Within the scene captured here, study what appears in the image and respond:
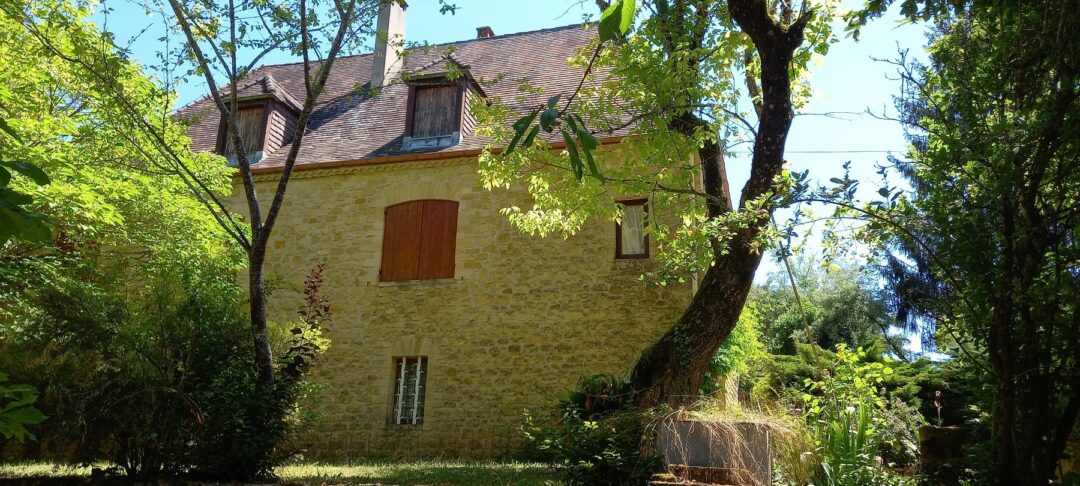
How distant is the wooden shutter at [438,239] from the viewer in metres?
12.7

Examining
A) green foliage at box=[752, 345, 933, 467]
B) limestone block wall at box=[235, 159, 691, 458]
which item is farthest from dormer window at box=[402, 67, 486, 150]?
green foliage at box=[752, 345, 933, 467]

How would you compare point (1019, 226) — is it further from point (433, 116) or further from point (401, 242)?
point (433, 116)

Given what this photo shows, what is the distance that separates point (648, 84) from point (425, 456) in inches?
250

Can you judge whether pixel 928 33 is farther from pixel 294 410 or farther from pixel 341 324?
pixel 294 410

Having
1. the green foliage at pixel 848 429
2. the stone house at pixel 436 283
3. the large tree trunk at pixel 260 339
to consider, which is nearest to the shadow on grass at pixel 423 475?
the large tree trunk at pixel 260 339

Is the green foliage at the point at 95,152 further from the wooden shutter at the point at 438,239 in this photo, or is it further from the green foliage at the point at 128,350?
→ the wooden shutter at the point at 438,239

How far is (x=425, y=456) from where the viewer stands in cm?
1147

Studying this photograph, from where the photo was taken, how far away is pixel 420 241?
509 inches

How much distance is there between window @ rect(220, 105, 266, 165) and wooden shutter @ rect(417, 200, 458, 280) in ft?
11.8

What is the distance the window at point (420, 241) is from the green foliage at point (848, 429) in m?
6.84

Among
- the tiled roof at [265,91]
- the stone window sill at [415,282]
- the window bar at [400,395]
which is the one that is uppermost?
the tiled roof at [265,91]

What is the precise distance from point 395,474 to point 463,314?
4.27 m

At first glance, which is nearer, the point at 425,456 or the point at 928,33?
the point at 425,456

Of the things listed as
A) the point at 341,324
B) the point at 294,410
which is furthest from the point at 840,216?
the point at 341,324
